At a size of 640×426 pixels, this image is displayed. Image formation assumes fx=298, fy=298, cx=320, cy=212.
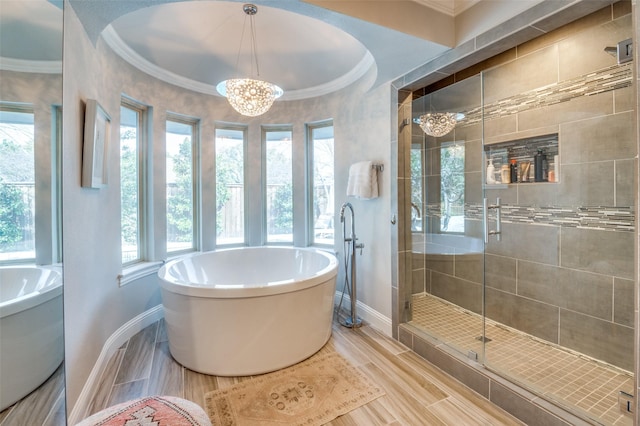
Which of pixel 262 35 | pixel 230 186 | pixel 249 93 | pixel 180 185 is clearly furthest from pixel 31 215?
pixel 230 186

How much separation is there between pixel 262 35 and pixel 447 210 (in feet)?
7.73

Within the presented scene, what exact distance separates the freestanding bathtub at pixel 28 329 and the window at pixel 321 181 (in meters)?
2.83

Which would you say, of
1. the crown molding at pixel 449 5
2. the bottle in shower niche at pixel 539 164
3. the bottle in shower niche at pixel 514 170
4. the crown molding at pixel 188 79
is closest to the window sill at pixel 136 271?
the crown molding at pixel 188 79

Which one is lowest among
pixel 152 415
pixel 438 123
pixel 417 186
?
pixel 152 415

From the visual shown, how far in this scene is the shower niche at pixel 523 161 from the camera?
8.06 ft

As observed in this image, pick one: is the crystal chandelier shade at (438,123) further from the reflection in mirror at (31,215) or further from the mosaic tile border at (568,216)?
the reflection in mirror at (31,215)

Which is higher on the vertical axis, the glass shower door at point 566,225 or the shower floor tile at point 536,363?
the glass shower door at point 566,225

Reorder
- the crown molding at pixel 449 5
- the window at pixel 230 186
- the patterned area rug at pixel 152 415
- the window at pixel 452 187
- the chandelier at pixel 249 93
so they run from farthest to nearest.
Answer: the window at pixel 230 186 → the window at pixel 452 187 → the chandelier at pixel 249 93 → the crown molding at pixel 449 5 → the patterned area rug at pixel 152 415

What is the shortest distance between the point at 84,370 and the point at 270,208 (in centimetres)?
252

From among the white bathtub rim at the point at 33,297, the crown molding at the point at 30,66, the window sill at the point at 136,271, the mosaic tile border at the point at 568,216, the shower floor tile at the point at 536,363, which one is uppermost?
the crown molding at the point at 30,66

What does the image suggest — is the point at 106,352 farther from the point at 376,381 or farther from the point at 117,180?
the point at 376,381

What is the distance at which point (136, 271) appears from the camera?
109 inches

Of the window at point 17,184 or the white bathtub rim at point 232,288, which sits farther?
the white bathtub rim at point 232,288

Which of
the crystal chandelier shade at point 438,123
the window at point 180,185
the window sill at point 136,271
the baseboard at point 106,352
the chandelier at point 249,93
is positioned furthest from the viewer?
the window at point 180,185
